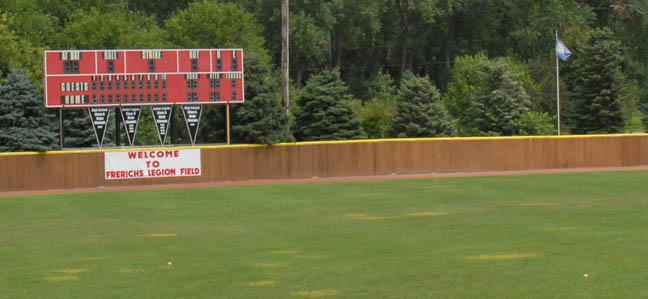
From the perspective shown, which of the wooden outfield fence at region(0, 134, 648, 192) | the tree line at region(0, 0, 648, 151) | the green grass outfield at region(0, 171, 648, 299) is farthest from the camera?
the tree line at region(0, 0, 648, 151)

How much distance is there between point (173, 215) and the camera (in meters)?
22.1

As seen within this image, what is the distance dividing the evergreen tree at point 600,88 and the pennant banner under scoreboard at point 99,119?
26479 mm

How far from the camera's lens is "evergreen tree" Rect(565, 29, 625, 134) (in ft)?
162

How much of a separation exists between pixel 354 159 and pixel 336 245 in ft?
69.1

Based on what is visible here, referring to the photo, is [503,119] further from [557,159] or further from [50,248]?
[50,248]

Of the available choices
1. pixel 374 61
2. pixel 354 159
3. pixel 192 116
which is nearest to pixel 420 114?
pixel 354 159

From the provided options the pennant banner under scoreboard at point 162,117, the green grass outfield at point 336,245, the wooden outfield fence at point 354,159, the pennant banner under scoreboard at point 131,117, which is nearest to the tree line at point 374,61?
the pennant banner under scoreboard at point 162,117

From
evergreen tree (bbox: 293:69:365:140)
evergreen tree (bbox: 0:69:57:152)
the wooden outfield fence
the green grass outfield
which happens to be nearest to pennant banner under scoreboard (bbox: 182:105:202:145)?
the wooden outfield fence

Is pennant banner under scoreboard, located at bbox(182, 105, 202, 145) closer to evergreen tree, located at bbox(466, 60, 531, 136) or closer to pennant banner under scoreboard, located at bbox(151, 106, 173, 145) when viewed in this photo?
pennant banner under scoreboard, located at bbox(151, 106, 173, 145)

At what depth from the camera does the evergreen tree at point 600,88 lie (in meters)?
49.3

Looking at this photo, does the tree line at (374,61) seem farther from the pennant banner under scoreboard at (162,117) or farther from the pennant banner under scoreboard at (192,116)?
the pennant banner under scoreboard at (192,116)

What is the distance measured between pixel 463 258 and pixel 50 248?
7.29 metres

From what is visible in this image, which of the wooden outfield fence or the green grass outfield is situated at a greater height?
the wooden outfield fence

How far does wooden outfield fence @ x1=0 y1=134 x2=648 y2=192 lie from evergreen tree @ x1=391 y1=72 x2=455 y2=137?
823 cm
